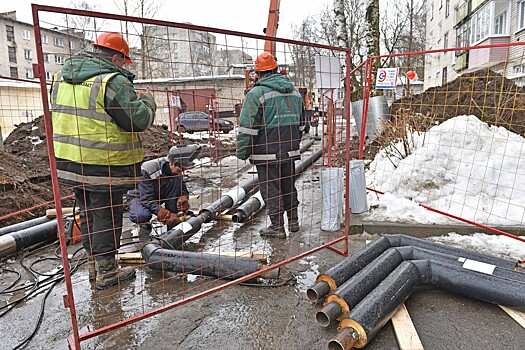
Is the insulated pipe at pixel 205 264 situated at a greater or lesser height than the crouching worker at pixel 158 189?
Answer: lesser

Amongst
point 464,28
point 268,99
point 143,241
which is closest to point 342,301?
point 268,99

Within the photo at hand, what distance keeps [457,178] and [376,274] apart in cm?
303

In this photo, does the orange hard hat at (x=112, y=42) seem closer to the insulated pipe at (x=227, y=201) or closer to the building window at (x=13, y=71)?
the insulated pipe at (x=227, y=201)

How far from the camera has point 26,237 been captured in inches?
170

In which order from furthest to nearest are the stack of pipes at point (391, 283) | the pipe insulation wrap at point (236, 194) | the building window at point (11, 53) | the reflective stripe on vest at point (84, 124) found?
the building window at point (11, 53) < the pipe insulation wrap at point (236, 194) < the reflective stripe on vest at point (84, 124) < the stack of pipes at point (391, 283)

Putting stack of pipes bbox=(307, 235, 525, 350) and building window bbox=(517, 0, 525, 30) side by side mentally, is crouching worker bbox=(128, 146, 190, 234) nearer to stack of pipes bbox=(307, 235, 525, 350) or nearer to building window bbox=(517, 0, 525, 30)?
stack of pipes bbox=(307, 235, 525, 350)

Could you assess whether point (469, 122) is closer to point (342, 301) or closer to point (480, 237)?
point (480, 237)

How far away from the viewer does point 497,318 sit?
2.71 m

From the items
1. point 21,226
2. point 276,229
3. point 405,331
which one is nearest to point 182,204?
point 276,229

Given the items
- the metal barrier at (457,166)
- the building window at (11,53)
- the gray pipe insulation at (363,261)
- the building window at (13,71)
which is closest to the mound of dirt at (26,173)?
the gray pipe insulation at (363,261)

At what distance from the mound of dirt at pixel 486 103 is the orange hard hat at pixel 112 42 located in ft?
15.5

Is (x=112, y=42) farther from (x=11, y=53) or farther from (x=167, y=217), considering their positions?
(x=11, y=53)

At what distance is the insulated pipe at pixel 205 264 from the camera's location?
3.30 m

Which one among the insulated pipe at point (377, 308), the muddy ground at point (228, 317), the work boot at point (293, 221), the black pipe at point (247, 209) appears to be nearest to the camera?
the insulated pipe at point (377, 308)
